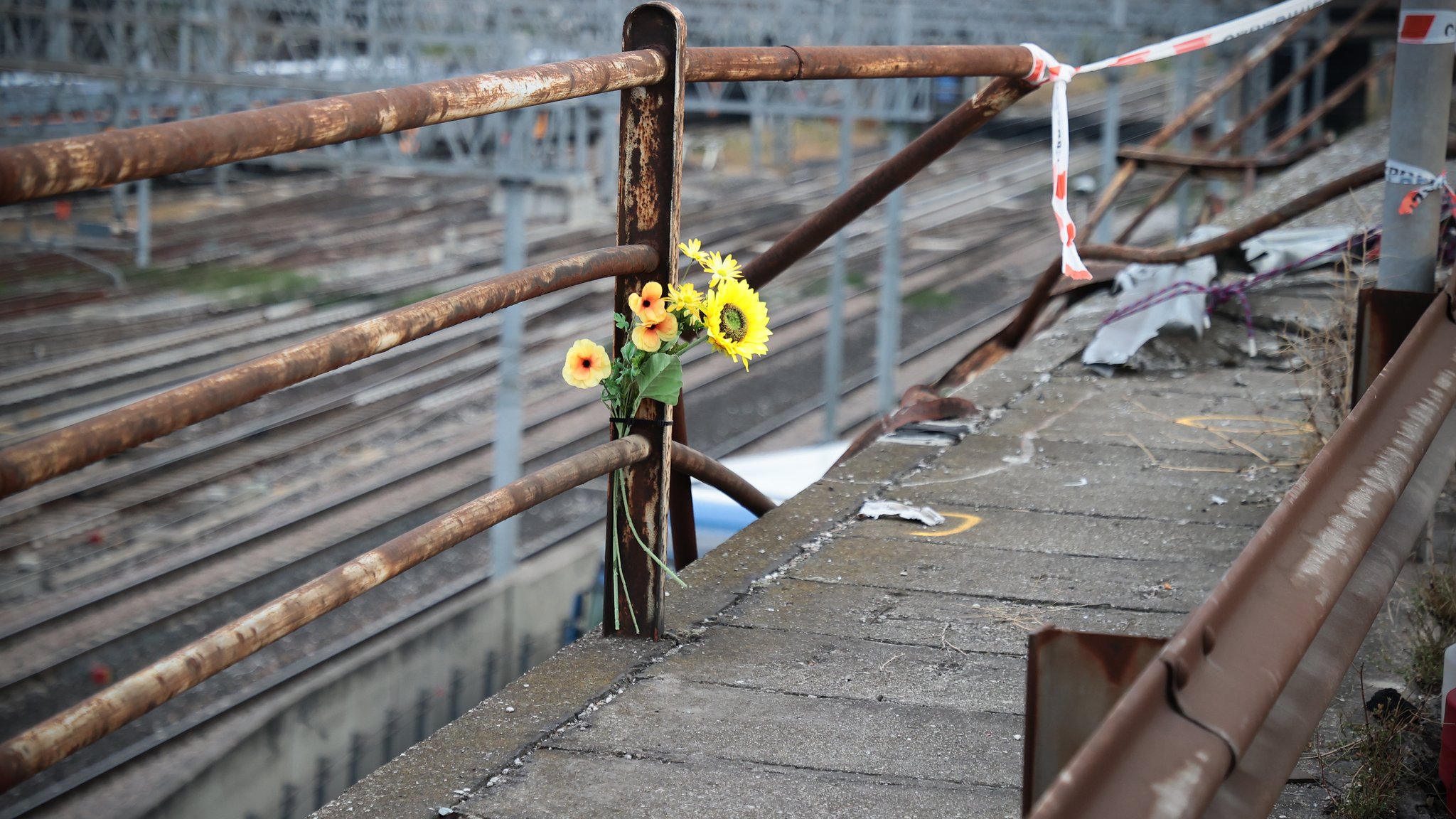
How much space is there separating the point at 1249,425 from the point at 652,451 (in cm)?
259

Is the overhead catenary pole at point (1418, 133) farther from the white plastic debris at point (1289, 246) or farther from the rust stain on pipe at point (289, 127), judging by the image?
the white plastic debris at point (1289, 246)

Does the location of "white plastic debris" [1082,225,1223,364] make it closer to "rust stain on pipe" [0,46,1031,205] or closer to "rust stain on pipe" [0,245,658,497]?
"rust stain on pipe" [0,46,1031,205]

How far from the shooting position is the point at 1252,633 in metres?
1.26

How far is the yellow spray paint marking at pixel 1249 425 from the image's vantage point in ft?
13.9

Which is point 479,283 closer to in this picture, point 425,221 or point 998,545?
point 998,545

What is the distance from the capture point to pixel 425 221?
2930 cm

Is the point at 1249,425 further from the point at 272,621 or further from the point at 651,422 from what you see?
the point at 272,621

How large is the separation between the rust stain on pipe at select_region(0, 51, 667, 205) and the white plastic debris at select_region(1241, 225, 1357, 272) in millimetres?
4565

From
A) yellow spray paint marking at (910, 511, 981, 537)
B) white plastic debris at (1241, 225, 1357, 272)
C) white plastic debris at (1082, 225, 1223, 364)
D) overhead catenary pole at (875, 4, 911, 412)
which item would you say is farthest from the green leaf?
overhead catenary pole at (875, 4, 911, 412)

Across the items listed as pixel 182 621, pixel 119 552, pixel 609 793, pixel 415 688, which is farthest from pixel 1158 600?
pixel 119 552

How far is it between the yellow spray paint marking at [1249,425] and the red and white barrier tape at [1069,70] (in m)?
0.78

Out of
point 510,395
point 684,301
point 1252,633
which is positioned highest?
point 684,301

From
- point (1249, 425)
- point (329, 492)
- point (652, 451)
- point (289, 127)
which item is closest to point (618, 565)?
point (652, 451)

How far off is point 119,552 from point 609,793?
13.5 metres
